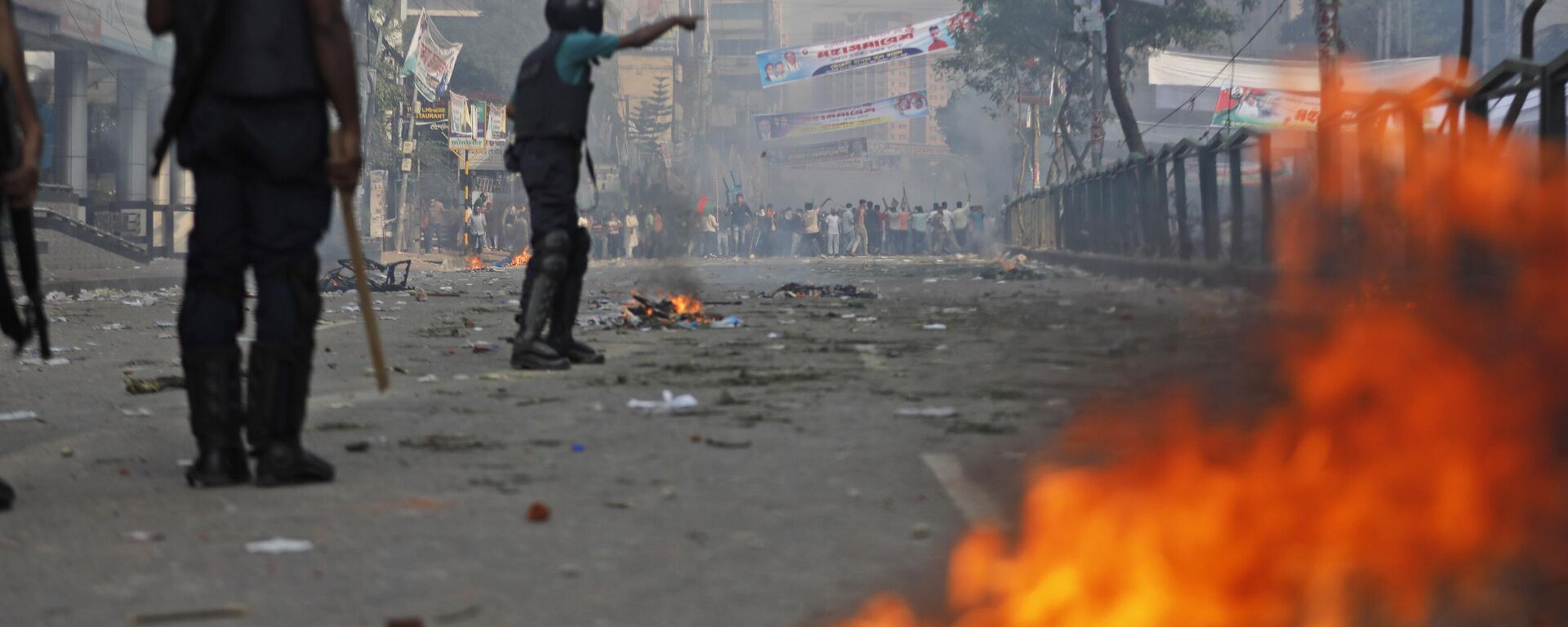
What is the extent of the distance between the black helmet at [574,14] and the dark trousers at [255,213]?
327 centimetres

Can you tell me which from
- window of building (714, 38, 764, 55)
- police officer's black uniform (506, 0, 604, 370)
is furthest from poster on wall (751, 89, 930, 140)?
A: window of building (714, 38, 764, 55)

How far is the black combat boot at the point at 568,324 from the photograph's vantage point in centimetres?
833

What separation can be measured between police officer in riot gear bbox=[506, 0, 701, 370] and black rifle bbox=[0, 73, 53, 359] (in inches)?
127

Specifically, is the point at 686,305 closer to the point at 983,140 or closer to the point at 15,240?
the point at 15,240

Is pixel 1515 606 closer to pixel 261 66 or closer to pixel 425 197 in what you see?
pixel 261 66

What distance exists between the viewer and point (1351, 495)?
13.2ft

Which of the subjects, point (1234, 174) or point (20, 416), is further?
point (1234, 174)

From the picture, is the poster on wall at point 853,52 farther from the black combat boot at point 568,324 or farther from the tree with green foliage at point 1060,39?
the black combat boot at point 568,324

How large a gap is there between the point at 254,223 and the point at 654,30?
9.34ft

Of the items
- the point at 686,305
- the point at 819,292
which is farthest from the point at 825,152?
the point at 686,305

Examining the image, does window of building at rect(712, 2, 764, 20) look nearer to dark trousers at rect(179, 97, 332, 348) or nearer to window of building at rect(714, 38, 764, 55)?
window of building at rect(714, 38, 764, 55)

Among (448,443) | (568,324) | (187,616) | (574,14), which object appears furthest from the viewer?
(568,324)

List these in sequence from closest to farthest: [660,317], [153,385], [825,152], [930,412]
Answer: [930,412]
[153,385]
[660,317]
[825,152]

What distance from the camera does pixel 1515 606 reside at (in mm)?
3143
